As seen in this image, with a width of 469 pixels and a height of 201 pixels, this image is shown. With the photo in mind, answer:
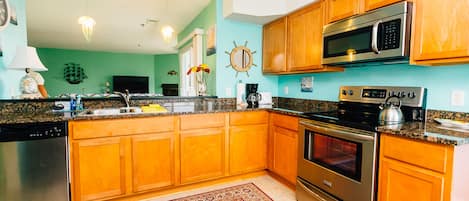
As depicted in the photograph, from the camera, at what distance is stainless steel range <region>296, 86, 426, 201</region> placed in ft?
5.28

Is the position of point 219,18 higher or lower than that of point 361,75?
higher

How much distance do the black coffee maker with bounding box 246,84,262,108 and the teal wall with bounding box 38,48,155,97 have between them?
153 inches

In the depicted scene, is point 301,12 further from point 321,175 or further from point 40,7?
point 40,7

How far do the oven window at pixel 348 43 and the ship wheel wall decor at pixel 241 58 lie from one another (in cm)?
118

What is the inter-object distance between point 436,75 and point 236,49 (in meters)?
2.11

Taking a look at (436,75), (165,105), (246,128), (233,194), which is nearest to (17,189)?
(165,105)

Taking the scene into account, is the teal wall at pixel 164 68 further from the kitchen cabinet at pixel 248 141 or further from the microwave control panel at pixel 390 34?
the microwave control panel at pixel 390 34

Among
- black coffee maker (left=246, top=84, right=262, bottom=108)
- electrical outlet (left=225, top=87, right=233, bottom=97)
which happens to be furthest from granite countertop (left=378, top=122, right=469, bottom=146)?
electrical outlet (left=225, top=87, right=233, bottom=97)

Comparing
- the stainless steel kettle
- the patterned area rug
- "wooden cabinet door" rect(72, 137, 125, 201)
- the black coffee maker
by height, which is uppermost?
the black coffee maker

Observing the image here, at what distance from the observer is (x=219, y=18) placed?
119 inches

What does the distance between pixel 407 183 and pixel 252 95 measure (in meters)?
1.95

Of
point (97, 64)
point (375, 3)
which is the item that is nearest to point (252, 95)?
point (375, 3)

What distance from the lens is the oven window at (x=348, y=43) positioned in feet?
6.15

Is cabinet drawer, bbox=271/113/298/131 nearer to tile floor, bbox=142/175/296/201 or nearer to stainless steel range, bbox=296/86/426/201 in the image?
stainless steel range, bbox=296/86/426/201
